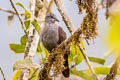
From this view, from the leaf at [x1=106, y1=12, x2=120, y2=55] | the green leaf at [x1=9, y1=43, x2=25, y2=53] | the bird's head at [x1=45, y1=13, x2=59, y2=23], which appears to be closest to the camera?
the leaf at [x1=106, y1=12, x2=120, y2=55]

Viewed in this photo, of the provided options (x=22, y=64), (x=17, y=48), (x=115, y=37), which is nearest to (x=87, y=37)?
(x=22, y=64)

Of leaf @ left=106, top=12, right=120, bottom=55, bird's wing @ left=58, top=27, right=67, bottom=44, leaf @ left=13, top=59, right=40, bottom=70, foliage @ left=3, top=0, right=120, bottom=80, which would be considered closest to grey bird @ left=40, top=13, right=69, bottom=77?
bird's wing @ left=58, top=27, right=67, bottom=44

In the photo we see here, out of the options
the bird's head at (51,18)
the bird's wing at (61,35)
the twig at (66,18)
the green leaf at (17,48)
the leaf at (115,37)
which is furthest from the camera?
the bird's head at (51,18)

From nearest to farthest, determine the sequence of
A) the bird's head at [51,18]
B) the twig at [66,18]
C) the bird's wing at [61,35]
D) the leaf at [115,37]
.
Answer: the leaf at [115,37], the twig at [66,18], the bird's wing at [61,35], the bird's head at [51,18]

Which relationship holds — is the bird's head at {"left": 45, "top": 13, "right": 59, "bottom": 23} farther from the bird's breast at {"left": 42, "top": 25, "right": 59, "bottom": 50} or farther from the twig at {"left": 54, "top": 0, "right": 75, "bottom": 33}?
the twig at {"left": 54, "top": 0, "right": 75, "bottom": 33}

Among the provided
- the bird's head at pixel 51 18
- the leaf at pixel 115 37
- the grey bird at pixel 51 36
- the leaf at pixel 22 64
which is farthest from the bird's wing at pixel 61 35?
the leaf at pixel 115 37

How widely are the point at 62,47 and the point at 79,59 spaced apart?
0.78 metres

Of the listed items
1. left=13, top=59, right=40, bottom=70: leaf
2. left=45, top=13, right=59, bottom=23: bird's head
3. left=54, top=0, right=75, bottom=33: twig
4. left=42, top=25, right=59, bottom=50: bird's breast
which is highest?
left=54, top=0, right=75, bottom=33: twig

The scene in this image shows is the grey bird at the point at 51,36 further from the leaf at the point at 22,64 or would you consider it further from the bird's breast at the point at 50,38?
the leaf at the point at 22,64

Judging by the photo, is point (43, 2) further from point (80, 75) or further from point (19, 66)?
point (19, 66)

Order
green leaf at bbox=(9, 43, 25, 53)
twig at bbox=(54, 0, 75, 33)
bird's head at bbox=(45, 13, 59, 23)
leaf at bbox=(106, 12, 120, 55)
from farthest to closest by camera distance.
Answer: bird's head at bbox=(45, 13, 59, 23)
green leaf at bbox=(9, 43, 25, 53)
twig at bbox=(54, 0, 75, 33)
leaf at bbox=(106, 12, 120, 55)

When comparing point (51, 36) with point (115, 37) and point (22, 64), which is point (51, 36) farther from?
point (115, 37)

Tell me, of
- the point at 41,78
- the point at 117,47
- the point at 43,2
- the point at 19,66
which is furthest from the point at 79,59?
the point at 117,47

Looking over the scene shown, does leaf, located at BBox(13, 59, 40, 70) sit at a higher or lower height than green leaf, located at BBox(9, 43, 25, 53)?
higher
